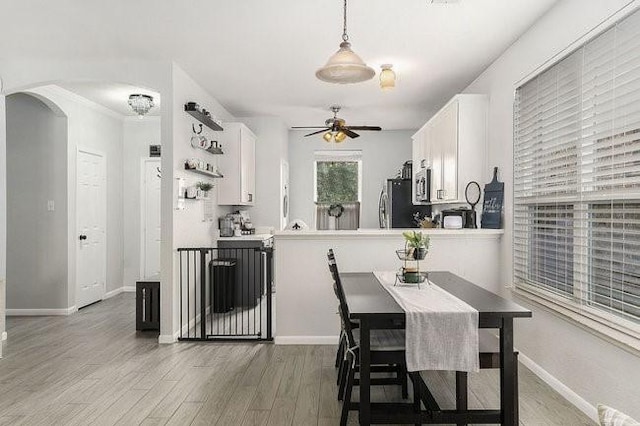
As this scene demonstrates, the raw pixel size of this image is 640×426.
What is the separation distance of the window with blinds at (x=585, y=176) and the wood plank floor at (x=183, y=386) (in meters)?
0.84

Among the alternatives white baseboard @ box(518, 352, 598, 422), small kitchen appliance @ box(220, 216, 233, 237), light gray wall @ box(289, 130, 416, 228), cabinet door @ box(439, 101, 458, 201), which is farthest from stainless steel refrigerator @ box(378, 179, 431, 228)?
white baseboard @ box(518, 352, 598, 422)

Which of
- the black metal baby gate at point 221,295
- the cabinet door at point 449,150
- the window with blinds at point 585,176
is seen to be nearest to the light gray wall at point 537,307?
the window with blinds at point 585,176

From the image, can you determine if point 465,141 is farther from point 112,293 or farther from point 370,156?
point 112,293

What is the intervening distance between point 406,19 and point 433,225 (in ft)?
11.2

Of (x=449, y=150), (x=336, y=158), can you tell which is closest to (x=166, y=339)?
(x=449, y=150)

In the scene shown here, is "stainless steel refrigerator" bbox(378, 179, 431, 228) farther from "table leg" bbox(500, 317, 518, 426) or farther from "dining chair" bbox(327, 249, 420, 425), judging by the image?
"table leg" bbox(500, 317, 518, 426)

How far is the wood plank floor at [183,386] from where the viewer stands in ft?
9.23

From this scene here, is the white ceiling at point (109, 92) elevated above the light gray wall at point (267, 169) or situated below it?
above

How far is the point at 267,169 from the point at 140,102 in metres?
2.29

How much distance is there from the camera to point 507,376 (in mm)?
2395

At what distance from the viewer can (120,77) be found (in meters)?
4.45

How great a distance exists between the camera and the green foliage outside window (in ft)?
27.6

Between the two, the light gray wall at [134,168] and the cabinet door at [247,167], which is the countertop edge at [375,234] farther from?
the light gray wall at [134,168]

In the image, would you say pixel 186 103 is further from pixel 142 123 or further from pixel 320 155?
pixel 320 155
